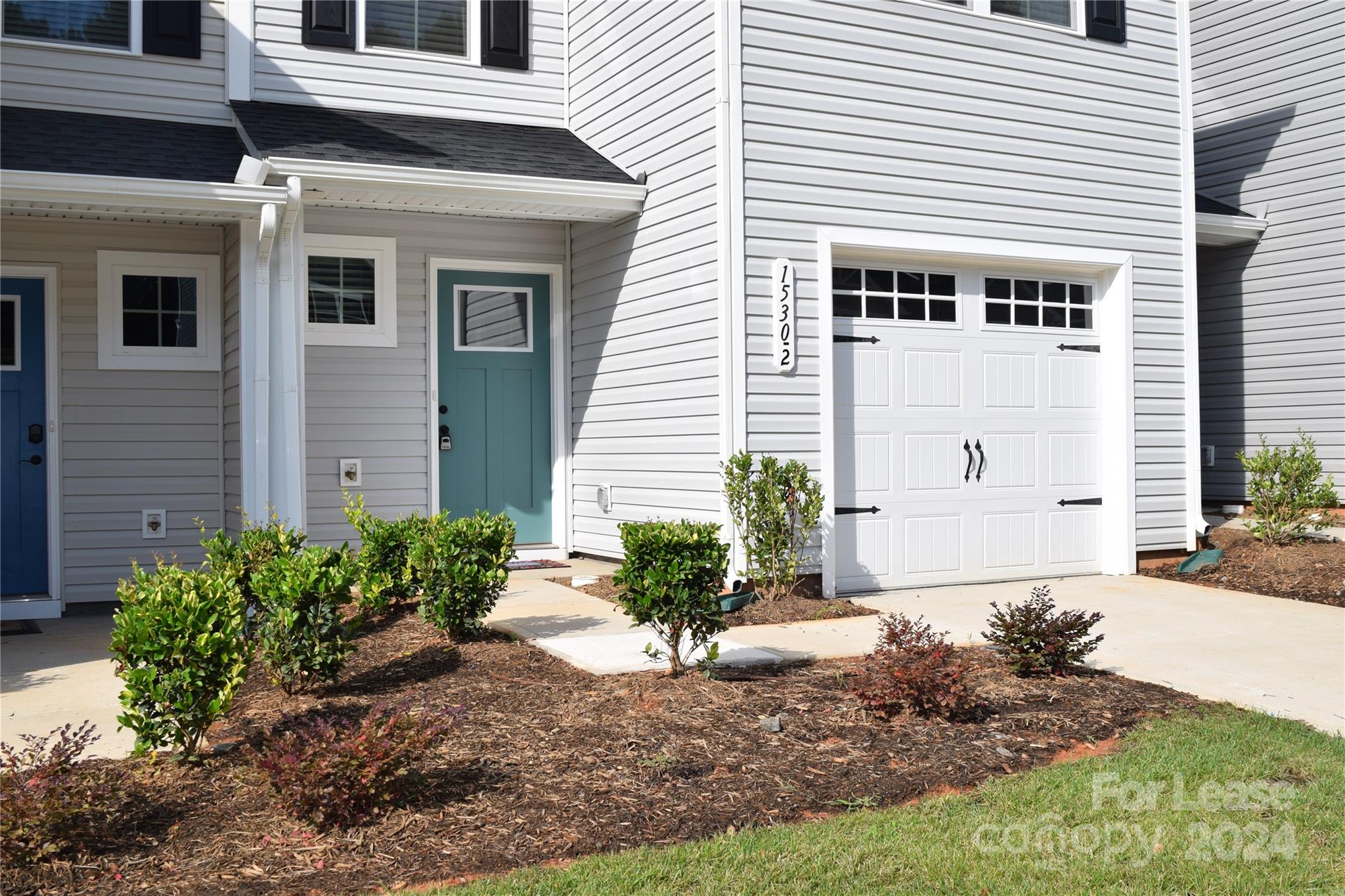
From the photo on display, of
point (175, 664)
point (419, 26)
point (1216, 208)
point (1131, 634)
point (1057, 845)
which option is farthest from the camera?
point (1216, 208)

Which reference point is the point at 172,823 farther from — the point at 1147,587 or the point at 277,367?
the point at 1147,587

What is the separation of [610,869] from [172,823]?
1442mm

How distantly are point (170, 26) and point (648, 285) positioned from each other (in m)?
4.07

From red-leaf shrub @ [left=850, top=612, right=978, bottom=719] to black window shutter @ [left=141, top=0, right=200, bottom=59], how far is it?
7.11m

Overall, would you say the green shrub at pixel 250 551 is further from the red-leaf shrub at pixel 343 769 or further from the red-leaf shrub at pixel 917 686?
the red-leaf shrub at pixel 917 686

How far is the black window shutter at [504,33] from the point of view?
9.59 m

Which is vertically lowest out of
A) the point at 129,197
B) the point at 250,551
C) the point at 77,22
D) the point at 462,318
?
the point at 250,551

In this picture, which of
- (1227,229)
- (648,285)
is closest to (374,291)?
(648,285)

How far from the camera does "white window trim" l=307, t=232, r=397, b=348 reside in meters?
8.94

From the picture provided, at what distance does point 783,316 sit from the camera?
7.85 m

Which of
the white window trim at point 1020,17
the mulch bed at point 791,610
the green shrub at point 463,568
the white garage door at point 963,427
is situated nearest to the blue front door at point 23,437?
the green shrub at point 463,568

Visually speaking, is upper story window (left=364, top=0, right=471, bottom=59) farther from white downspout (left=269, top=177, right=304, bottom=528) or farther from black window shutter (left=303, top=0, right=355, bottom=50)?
white downspout (left=269, top=177, right=304, bottom=528)

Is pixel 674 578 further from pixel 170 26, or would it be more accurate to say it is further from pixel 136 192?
pixel 170 26

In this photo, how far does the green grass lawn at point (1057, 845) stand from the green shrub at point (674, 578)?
163 cm
